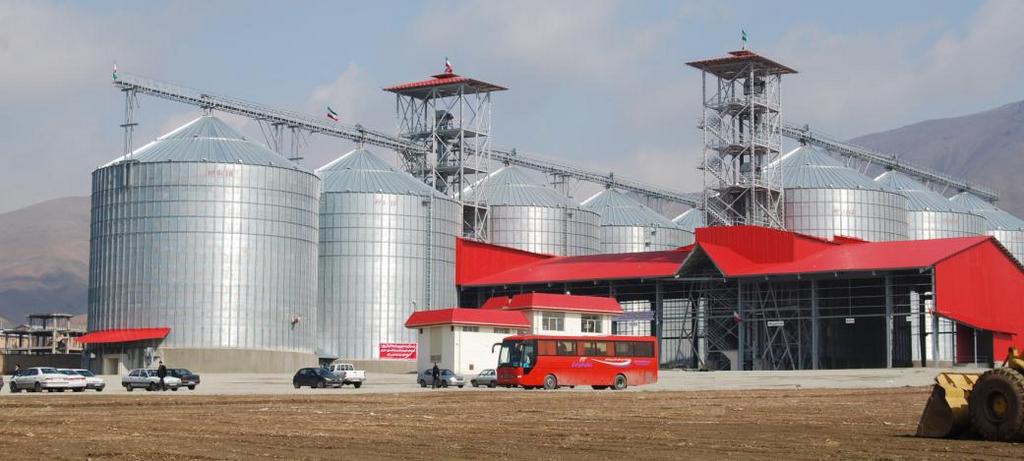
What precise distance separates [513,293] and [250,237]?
26.5 m

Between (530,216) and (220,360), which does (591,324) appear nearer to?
(220,360)

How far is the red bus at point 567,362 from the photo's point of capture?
7175 centimetres

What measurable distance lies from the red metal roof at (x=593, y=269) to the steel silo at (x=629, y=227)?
29964 millimetres

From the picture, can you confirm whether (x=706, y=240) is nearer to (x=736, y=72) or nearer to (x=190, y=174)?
(x=736, y=72)

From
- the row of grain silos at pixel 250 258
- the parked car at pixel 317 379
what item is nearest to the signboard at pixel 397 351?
the row of grain silos at pixel 250 258

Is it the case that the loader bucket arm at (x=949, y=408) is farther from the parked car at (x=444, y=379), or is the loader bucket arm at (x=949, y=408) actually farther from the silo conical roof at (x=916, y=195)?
the silo conical roof at (x=916, y=195)

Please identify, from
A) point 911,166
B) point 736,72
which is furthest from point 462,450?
point 911,166

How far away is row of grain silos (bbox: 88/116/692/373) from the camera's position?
110 meters

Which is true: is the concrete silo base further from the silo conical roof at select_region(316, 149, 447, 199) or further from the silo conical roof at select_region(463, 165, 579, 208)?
the silo conical roof at select_region(463, 165, 579, 208)

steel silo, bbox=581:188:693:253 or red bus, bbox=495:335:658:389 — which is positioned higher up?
steel silo, bbox=581:188:693:253

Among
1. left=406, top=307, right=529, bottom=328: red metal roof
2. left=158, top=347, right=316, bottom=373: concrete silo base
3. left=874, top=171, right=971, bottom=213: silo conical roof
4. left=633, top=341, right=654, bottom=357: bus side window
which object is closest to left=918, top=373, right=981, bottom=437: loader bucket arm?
left=633, top=341, right=654, bottom=357: bus side window

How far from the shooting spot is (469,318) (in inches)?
3851

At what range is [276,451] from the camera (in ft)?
90.3

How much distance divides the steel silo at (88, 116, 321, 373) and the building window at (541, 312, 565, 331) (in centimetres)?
2289
